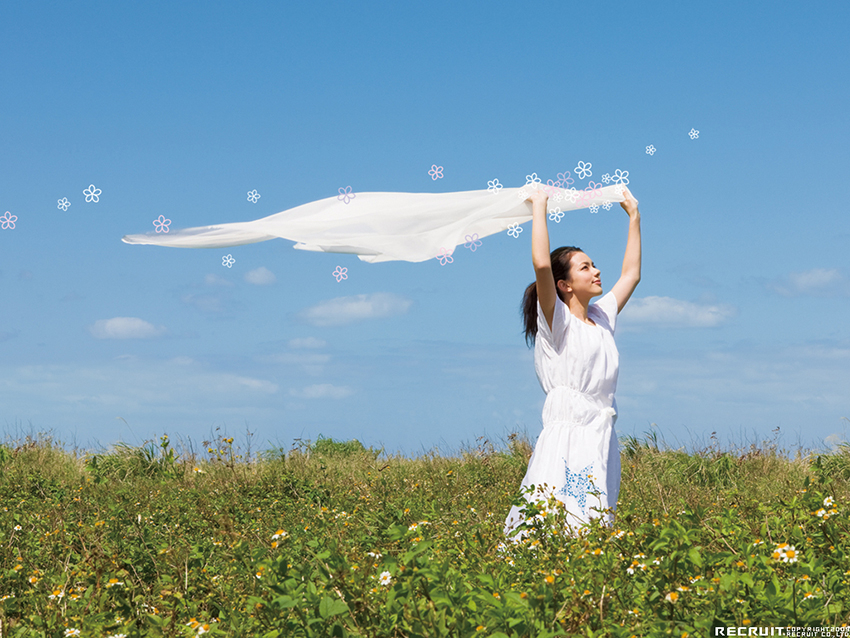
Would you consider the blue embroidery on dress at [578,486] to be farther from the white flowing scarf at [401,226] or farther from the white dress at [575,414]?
the white flowing scarf at [401,226]

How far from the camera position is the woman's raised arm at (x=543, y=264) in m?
5.61

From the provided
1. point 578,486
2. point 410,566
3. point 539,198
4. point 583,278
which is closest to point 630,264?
point 583,278

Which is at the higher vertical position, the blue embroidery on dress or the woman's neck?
the woman's neck

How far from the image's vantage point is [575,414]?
19.2ft

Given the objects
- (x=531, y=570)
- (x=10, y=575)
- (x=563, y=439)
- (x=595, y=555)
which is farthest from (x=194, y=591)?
(x=563, y=439)

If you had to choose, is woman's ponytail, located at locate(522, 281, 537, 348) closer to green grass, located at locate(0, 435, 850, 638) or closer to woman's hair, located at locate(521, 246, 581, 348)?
woman's hair, located at locate(521, 246, 581, 348)

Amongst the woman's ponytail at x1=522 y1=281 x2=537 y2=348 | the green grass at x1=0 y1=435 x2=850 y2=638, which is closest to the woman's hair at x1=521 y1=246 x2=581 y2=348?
the woman's ponytail at x1=522 y1=281 x2=537 y2=348

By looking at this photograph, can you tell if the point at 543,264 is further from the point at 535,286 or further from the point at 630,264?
the point at 630,264

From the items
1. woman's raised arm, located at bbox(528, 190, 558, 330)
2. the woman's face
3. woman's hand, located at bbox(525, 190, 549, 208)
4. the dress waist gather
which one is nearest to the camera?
woman's raised arm, located at bbox(528, 190, 558, 330)

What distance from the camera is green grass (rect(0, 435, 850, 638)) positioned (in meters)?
3.03

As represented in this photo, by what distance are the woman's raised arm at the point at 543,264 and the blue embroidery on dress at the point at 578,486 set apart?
1.14 meters

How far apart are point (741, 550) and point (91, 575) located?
3.76m

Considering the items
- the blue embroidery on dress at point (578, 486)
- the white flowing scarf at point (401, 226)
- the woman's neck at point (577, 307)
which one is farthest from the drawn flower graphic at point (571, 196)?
the blue embroidery on dress at point (578, 486)

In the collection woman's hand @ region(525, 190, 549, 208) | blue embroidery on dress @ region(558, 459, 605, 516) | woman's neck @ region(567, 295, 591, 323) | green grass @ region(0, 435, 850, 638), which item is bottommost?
green grass @ region(0, 435, 850, 638)
